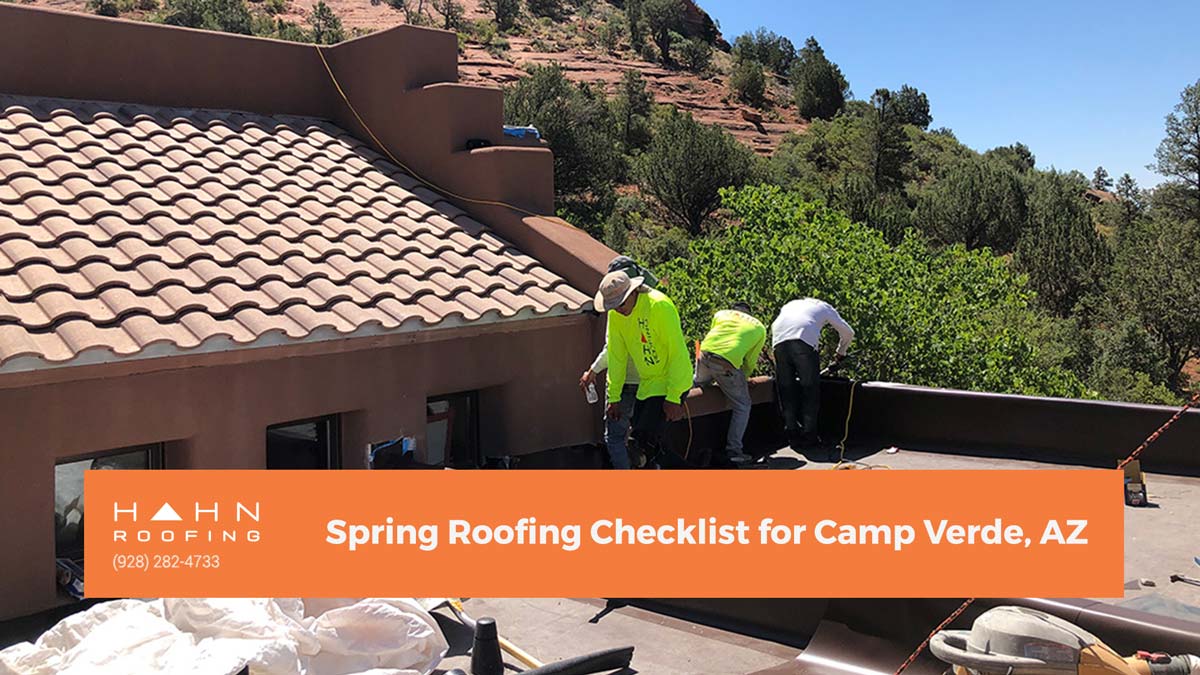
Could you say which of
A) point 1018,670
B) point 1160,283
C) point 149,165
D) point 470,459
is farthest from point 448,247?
point 1160,283

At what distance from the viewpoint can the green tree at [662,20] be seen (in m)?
73.6

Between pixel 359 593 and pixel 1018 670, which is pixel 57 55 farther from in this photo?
pixel 1018 670

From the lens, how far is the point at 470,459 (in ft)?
28.0

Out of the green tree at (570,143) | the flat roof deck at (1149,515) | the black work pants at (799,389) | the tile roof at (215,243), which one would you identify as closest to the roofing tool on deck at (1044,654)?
the flat roof deck at (1149,515)

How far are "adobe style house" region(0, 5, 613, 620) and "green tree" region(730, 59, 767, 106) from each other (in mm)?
60977

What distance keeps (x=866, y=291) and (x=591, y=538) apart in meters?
7.94

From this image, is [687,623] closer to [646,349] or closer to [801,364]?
[646,349]

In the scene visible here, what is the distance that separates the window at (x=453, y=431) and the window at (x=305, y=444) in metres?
0.87

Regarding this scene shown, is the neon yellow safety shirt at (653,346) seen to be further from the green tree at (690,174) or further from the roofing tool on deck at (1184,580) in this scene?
the green tree at (690,174)

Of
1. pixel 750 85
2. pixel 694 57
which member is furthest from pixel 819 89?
pixel 694 57

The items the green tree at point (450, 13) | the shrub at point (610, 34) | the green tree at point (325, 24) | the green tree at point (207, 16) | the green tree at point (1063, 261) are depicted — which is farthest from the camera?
the shrub at point (610, 34)

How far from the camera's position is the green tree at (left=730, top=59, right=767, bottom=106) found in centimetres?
6838

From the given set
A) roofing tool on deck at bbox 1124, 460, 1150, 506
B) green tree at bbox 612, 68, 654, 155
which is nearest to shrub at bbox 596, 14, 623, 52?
green tree at bbox 612, 68, 654, 155

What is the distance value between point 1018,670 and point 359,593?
10.2ft
